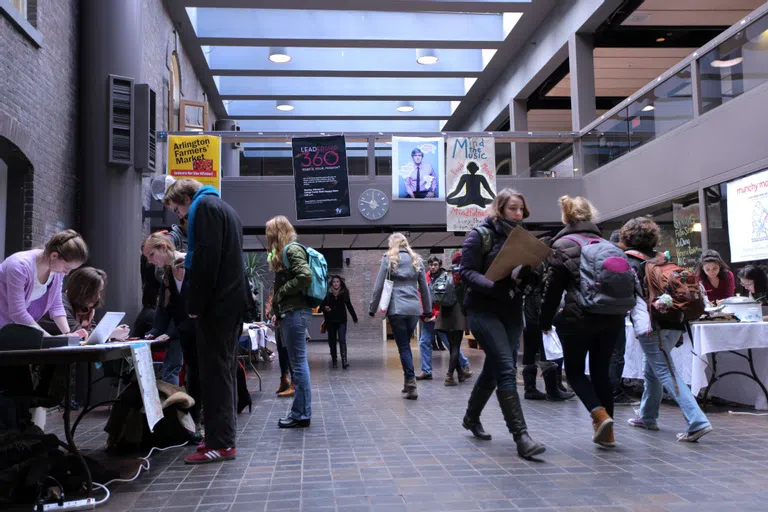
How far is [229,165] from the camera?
521 inches

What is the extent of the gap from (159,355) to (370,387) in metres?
3.17

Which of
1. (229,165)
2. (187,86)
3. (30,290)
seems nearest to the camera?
(30,290)

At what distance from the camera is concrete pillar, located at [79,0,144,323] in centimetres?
867

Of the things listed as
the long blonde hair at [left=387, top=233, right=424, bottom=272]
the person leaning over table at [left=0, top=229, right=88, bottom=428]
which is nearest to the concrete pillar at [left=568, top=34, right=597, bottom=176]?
the long blonde hair at [left=387, top=233, right=424, bottom=272]

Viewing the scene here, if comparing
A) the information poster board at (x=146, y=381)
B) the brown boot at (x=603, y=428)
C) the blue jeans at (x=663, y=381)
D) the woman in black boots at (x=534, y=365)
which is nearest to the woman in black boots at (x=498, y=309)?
the brown boot at (x=603, y=428)

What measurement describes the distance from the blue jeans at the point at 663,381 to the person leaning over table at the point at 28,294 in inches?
166

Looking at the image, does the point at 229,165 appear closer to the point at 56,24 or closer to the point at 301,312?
the point at 56,24

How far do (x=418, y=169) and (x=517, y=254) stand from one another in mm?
7649

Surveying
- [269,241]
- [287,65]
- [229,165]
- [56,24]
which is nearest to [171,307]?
[269,241]

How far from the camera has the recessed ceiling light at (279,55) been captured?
17.4 meters

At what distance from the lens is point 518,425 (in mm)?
4648

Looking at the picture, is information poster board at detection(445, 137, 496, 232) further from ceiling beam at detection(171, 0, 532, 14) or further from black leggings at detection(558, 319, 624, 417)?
black leggings at detection(558, 319, 624, 417)

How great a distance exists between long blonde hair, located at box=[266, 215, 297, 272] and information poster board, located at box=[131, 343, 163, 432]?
1.85 m

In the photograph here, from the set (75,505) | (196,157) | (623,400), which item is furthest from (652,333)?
(196,157)
